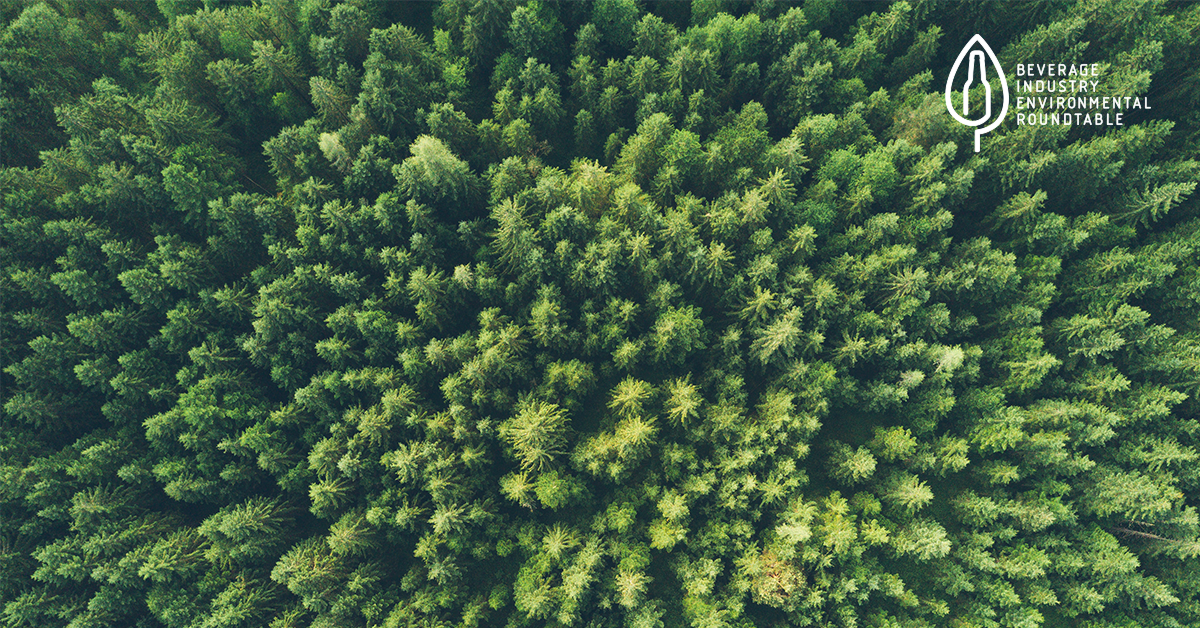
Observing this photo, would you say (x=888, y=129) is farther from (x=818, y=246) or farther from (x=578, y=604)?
(x=578, y=604)

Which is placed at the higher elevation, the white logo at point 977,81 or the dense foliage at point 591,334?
the white logo at point 977,81

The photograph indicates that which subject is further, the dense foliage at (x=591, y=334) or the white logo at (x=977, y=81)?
the white logo at (x=977, y=81)

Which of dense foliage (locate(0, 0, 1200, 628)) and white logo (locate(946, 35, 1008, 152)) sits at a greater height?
white logo (locate(946, 35, 1008, 152))

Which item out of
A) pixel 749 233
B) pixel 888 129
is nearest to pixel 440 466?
pixel 749 233

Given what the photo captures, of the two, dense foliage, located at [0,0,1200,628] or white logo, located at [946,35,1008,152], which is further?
white logo, located at [946,35,1008,152]
